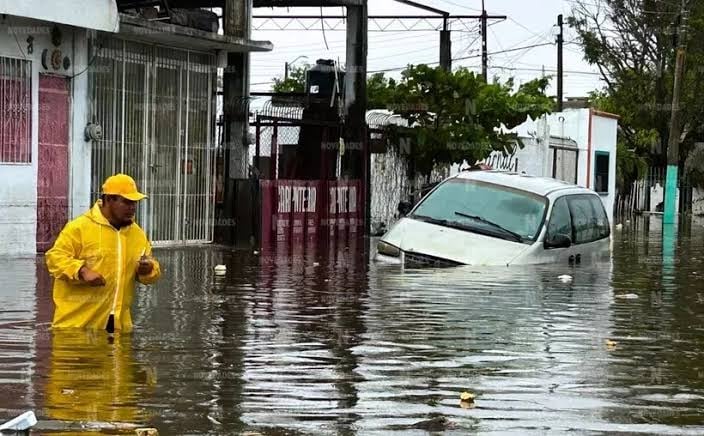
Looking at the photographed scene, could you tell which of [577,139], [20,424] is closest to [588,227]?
[20,424]

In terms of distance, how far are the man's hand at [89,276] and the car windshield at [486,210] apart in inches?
321

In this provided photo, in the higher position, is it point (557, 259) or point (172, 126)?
point (172, 126)

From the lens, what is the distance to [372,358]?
8492 millimetres

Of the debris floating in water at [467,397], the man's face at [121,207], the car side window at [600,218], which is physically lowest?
the debris floating in water at [467,397]

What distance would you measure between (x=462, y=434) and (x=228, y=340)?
3698 millimetres

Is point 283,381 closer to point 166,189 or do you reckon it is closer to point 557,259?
point 557,259

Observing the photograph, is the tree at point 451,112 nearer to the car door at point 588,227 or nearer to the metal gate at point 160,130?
the metal gate at point 160,130

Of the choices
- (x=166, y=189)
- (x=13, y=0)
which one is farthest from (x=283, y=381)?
(x=166, y=189)

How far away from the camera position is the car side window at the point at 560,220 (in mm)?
15984

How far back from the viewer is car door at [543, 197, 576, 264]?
15.8m

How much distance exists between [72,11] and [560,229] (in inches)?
292

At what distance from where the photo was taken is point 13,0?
17000 mm

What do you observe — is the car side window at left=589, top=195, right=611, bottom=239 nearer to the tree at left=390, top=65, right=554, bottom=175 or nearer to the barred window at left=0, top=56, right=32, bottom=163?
the barred window at left=0, top=56, right=32, bottom=163

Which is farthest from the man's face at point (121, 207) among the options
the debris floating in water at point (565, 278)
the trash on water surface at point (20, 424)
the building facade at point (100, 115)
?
the building facade at point (100, 115)
